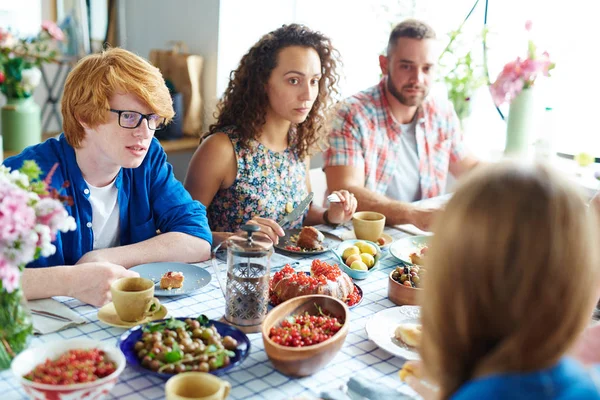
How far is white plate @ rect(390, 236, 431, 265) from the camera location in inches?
76.0

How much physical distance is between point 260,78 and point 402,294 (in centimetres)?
107

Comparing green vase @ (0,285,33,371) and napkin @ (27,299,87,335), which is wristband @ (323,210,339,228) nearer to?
→ napkin @ (27,299,87,335)

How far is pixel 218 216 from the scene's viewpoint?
7.68ft

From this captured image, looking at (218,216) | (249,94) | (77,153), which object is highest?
(249,94)

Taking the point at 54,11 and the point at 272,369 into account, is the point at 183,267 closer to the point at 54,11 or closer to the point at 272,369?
the point at 272,369

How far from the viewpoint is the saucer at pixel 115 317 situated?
135cm

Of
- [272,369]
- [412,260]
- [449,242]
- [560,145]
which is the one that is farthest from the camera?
[560,145]

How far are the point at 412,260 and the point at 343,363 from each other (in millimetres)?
622

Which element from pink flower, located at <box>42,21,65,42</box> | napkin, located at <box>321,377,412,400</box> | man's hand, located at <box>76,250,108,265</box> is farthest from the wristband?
pink flower, located at <box>42,21,65,42</box>

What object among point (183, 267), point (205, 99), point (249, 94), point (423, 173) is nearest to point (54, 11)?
point (205, 99)

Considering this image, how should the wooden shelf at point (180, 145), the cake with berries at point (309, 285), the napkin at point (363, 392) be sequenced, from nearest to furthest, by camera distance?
the napkin at point (363, 392)
the cake with berries at point (309, 285)
the wooden shelf at point (180, 145)

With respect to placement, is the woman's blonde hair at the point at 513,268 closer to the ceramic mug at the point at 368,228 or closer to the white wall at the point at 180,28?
the ceramic mug at the point at 368,228

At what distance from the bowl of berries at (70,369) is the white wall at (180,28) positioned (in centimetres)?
282

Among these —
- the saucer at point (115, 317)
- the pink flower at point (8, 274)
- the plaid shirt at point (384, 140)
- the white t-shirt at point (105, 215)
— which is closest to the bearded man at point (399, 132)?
the plaid shirt at point (384, 140)
